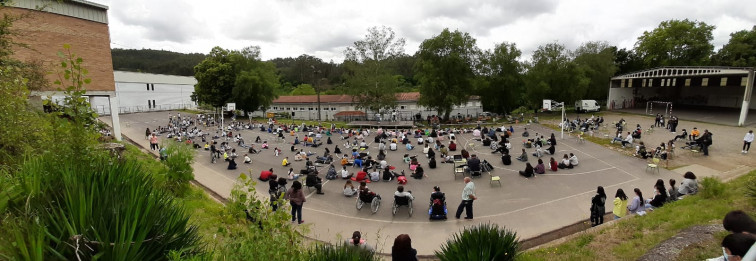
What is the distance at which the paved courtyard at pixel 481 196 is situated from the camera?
29.9 ft

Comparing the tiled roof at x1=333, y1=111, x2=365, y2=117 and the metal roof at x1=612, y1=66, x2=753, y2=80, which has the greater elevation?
the metal roof at x1=612, y1=66, x2=753, y2=80

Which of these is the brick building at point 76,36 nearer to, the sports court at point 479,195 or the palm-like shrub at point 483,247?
the sports court at point 479,195

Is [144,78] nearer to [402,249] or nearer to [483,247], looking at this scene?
[402,249]

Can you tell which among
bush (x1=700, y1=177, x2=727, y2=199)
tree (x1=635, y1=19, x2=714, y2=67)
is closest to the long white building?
bush (x1=700, y1=177, x2=727, y2=199)

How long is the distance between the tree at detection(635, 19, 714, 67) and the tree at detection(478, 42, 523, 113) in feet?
68.4

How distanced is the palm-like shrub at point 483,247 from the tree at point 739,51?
5554cm

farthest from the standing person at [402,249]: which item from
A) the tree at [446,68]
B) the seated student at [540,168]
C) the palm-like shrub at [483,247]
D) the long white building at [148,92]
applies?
the long white building at [148,92]

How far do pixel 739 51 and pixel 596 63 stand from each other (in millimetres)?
17021

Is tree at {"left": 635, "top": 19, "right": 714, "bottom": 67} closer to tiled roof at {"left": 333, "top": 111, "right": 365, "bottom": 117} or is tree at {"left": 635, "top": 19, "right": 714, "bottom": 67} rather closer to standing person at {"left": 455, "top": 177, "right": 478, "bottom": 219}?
tiled roof at {"left": 333, "top": 111, "right": 365, "bottom": 117}

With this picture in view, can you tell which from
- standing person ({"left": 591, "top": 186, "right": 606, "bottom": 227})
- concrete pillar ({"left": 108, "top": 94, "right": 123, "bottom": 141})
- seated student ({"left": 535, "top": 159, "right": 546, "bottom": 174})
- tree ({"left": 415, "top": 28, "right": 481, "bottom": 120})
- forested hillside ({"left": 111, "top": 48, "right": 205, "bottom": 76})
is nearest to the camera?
standing person ({"left": 591, "top": 186, "right": 606, "bottom": 227})

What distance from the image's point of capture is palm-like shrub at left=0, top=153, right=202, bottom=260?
2291mm

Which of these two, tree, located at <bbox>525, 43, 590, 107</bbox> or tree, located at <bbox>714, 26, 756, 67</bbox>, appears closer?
tree, located at <bbox>525, 43, 590, 107</bbox>

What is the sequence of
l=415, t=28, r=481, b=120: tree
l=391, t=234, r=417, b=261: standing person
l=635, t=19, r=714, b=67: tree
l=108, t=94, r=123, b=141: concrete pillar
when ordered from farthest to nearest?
1. l=635, t=19, r=714, b=67: tree
2. l=415, t=28, r=481, b=120: tree
3. l=108, t=94, r=123, b=141: concrete pillar
4. l=391, t=234, r=417, b=261: standing person

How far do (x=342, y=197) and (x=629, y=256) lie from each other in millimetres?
8470
